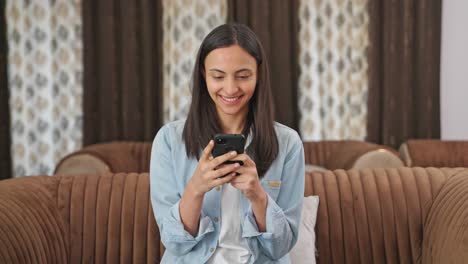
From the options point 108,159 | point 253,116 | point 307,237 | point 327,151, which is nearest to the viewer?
point 253,116

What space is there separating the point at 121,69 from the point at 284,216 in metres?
3.42

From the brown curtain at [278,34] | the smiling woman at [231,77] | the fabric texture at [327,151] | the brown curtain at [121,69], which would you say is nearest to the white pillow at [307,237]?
the smiling woman at [231,77]

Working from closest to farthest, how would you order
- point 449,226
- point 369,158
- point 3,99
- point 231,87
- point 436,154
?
point 231,87 < point 449,226 < point 369,158 < point 436,154 < point 3,99

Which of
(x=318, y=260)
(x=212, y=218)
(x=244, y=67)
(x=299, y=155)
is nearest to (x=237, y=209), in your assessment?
(x=212, y=218)

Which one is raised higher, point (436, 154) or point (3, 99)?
point (3, 99)

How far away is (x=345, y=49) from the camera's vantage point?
199 inches

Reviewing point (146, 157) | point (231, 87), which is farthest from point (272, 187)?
point (146, 157)

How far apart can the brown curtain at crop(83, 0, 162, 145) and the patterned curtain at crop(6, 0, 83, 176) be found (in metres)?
0.15

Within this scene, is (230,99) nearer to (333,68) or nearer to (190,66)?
(190,66)

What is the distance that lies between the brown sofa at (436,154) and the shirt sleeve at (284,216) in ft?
9.24

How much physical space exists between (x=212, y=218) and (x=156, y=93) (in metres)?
3.28

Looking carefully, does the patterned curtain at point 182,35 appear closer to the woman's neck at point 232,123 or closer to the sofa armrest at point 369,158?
the sofa armrest at point 369,158

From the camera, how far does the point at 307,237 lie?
Answer: 2102 millimetres

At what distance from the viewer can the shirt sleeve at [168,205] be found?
5.53 ft
